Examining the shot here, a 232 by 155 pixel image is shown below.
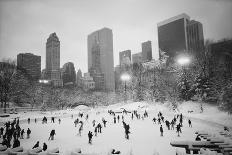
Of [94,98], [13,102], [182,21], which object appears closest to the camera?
[13,102]

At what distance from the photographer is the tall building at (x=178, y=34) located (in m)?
164

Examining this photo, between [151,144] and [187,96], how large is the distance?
121 ft

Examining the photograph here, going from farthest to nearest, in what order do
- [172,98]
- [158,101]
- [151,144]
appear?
1. [158,101]
2. [172,98]
3. [151,144]

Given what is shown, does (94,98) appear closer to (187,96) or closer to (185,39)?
(187,96)

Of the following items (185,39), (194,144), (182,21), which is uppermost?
(182,21)

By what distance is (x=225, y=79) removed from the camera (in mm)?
41156

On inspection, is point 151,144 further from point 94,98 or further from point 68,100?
point 94,98

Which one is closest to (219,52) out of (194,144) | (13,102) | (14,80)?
(194,144)

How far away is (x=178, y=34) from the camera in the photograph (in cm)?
16612

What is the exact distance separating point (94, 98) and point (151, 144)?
347ft

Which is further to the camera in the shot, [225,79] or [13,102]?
[13,102]

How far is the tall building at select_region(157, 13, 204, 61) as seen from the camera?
539ft

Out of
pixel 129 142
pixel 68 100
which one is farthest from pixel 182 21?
pixel 129 142

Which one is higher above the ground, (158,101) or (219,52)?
(219,52)
